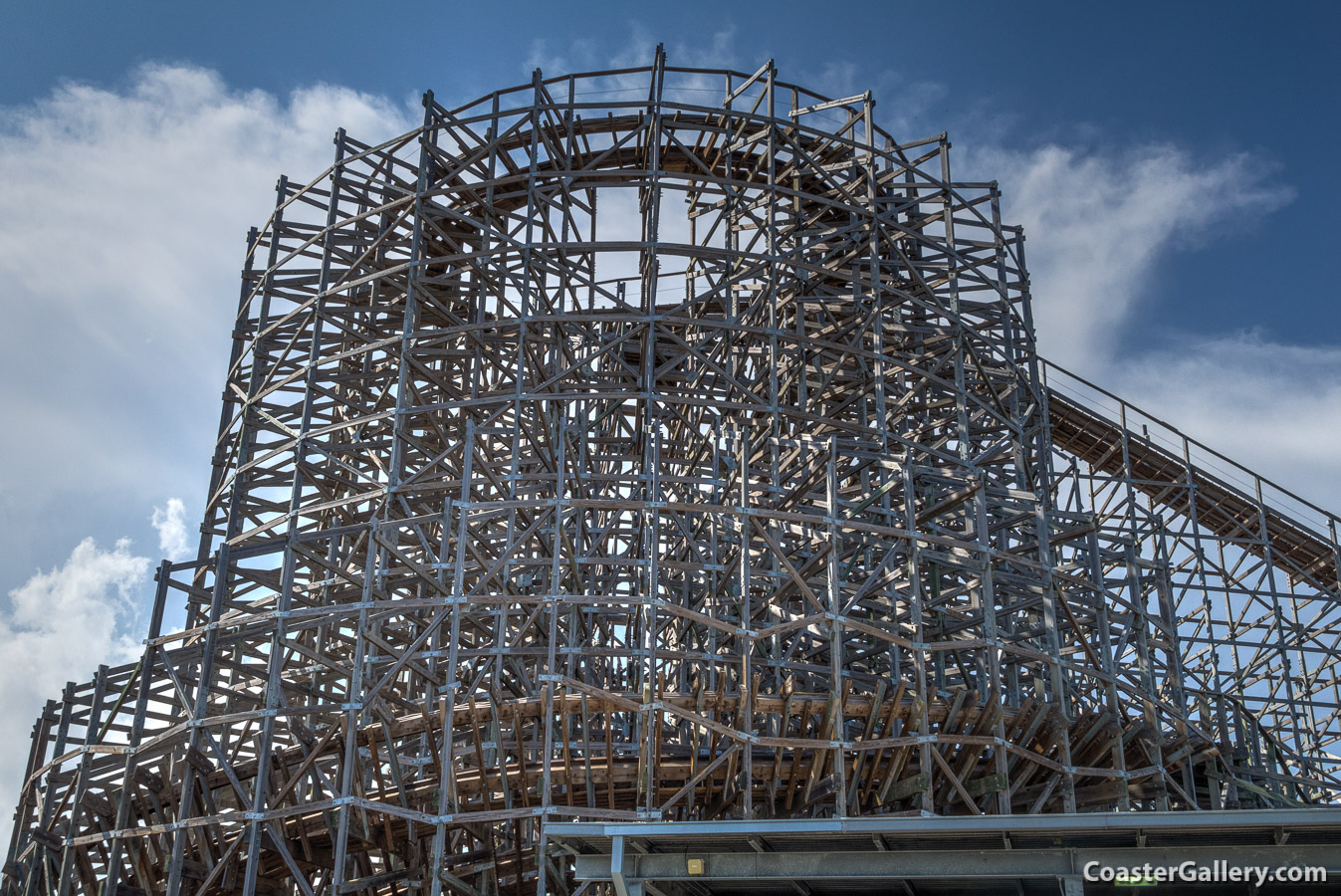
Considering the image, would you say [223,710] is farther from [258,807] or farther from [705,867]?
[705,867]

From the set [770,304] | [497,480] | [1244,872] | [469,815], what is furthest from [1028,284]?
[1244,872]

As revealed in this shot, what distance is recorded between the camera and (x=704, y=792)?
1928 cm

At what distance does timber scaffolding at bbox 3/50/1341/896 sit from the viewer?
19.3 meters

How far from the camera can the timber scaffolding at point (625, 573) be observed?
19281 mm

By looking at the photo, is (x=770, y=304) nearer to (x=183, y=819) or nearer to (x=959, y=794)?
(x=959, y=794)

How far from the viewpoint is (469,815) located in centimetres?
1802

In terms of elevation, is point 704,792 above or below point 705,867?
above

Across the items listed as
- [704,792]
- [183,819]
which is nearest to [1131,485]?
[704,792]

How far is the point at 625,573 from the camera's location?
2884cm

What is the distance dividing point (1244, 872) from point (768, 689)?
11092 millimetres

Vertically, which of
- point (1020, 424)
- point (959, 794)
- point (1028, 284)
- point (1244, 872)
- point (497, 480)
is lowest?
point (1244, 872)

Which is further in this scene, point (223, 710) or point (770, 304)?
point (223, 710)

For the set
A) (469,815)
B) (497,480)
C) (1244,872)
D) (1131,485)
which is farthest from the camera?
(1131,485)

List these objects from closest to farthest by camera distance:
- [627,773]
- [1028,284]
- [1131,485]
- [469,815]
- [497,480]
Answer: [469,815] → [627,773] → [497,480] → [1028,284] → [1131,485]
